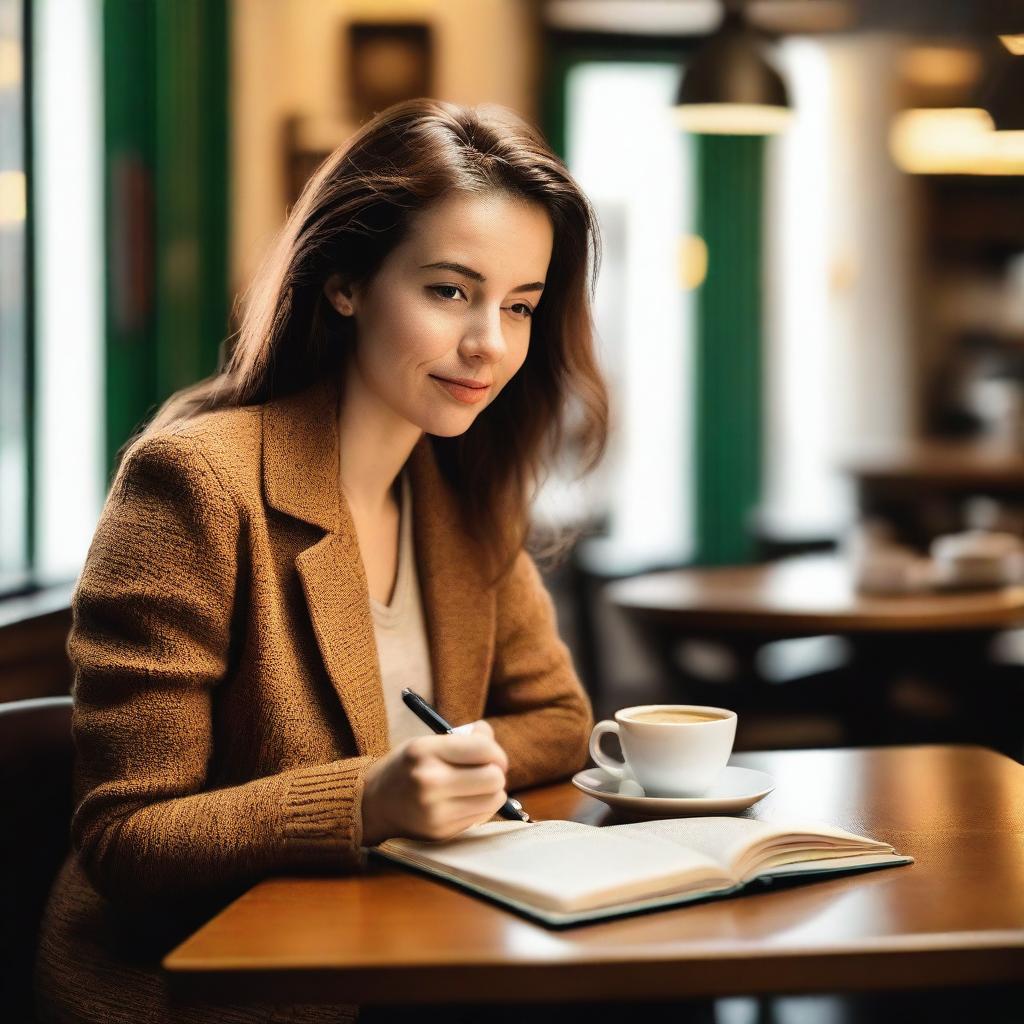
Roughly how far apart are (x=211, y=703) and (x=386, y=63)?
4822mm

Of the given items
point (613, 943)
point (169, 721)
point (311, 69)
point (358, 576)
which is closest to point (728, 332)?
point (311, 69)

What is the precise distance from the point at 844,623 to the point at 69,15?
2384 millimetres

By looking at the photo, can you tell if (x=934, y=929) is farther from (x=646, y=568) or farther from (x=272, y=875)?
(x=646, y=568)

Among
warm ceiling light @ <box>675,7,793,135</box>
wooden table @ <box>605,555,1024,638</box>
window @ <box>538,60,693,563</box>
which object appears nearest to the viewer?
wooden table @ <box>605,555,1024,638</box>

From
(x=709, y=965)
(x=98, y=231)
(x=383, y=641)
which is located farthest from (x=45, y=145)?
(x=709, y=965)


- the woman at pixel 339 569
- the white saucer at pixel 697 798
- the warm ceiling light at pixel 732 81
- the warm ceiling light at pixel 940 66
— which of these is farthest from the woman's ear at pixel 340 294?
the warm ceiling light at pixel 940 66

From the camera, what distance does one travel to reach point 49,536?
333 centimetres

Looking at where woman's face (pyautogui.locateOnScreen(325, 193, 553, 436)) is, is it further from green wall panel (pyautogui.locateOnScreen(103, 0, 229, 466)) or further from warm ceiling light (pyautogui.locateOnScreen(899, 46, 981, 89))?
warm ceiling light (pyautogui.locateOnScreen(899, 46, 981, 89))

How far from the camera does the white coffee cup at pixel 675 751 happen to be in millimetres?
1469

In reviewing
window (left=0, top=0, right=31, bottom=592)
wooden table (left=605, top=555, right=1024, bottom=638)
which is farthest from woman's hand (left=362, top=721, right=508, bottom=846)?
wooden table (left=605, top=555, right=1024, bottom=638)

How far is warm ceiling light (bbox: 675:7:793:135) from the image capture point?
415cm

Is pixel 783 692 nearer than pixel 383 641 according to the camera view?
No

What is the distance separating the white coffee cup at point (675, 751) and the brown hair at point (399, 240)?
47 cm

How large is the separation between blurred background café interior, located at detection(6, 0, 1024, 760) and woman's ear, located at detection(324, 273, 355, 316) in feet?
1.39
